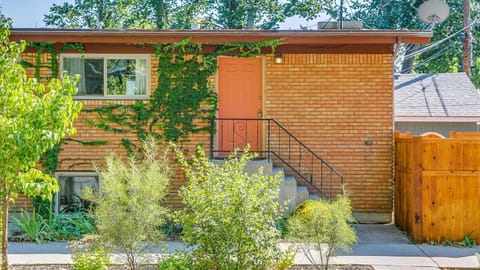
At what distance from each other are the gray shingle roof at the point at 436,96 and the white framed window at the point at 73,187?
9.01 meters

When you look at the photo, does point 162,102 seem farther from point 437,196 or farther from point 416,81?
point 416,81

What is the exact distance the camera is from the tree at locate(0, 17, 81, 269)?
4891 mm

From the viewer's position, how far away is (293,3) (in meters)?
25.8

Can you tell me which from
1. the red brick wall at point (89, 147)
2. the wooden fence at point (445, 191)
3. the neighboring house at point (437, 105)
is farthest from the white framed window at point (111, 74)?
the neighboring house at point (437, 105)

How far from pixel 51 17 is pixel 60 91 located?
2259 centimetres

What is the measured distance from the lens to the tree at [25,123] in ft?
16.0

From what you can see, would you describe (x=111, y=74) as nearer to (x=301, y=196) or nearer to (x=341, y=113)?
(x=301, y=196)

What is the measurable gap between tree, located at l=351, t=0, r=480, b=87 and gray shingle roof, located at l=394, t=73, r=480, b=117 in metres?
6.39

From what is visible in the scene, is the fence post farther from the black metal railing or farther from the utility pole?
the utility pole

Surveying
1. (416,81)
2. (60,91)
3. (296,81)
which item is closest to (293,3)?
(416,81)

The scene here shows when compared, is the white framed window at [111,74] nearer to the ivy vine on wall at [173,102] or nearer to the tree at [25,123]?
the ivy vine on wall at [173,102]

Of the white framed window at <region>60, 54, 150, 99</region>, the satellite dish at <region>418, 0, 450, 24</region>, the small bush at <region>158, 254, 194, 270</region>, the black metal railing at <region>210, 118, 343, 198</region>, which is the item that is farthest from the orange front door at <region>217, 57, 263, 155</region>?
the satellite dish at <region>418, 0, 450, 24</region>

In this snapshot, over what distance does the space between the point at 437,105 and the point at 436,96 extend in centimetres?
72

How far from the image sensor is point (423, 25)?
22.8 m
